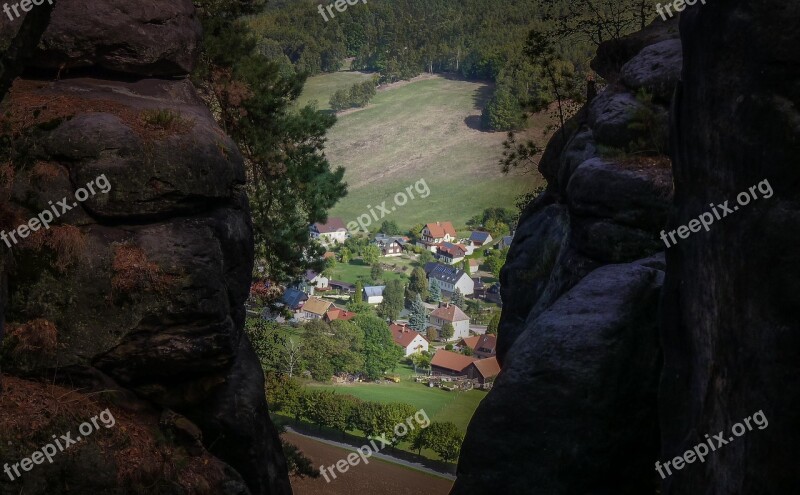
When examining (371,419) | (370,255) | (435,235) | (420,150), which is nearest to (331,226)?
(370,255)

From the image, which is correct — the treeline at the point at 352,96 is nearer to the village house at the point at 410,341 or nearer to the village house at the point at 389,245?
the village house at the point at 389,245

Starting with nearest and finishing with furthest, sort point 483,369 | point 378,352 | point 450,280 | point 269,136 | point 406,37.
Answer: point 269,136 → point 483,369 → point 378,352 → point 450,280 → point 406,37

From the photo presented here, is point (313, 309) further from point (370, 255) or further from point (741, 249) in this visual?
point (741, 249)

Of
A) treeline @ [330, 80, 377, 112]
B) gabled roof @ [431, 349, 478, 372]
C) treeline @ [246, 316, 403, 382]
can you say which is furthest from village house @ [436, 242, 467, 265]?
treeline @ [330, 80, 377, 112]

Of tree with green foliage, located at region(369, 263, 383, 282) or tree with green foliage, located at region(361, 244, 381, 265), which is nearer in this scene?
tree with green foliage, located at region(369, 263, 383, 282)

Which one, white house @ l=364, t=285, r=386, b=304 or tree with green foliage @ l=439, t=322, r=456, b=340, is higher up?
white house @ l=364, t=285, r=386, b=304

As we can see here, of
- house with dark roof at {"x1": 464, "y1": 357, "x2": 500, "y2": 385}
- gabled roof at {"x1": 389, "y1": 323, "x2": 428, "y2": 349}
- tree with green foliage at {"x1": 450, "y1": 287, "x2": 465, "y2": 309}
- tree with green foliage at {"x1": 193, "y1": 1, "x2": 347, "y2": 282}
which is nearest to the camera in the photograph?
tree with green foliage at {"x1": 193, "y1": 1, "x2": 347, "y2": 282}

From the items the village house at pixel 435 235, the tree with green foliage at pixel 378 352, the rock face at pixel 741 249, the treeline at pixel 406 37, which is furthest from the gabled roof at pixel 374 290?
the rock face at pixel 741 249

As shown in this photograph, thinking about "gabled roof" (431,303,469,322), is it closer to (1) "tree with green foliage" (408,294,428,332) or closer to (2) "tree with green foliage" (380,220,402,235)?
(1) "tree with green foliage" (408,294,428,332)
